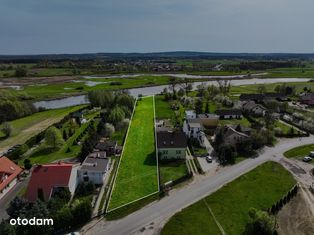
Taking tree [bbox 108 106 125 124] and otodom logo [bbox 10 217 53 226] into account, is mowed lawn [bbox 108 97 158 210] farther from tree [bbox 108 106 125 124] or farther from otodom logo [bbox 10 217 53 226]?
otodom logo [bbox 10 217 53 226]

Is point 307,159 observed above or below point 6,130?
above

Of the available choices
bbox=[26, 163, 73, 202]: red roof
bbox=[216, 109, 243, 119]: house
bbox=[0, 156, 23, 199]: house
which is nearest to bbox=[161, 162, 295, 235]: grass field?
bbox=[26, 163, 73, 202]: red roof

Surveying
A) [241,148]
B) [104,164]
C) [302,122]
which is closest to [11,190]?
[104,164]

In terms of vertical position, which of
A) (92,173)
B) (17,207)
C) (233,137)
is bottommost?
(92,173)

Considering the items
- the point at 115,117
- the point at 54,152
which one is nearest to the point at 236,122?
the point at 115,117

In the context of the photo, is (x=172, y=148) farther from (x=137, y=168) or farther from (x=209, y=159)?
(x=137, y=168)

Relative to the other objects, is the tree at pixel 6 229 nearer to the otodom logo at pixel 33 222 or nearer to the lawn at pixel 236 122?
the otodom logo at pixel 33 222
